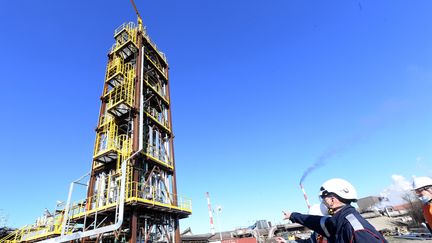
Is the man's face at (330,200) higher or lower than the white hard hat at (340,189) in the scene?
lower

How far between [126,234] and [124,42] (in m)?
19.7

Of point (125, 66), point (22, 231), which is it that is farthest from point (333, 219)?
point (22, 231)

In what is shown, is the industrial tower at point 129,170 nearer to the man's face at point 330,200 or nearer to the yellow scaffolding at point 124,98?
the yellow scaffolding at point 124,98

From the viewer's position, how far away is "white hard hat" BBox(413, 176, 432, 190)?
16.2ft

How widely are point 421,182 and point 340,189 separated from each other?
11.1 ft

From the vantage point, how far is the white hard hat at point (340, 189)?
122 inches

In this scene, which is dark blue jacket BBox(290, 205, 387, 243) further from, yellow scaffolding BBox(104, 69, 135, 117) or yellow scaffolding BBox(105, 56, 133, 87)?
yellow scaffolding BBox(105, 56, 133, 87)

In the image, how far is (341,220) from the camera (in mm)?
2785

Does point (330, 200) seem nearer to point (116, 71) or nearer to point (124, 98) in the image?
point (124, 98)

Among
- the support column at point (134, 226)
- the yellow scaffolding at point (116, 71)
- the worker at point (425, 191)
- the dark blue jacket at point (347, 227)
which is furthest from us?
the yellow scaffolding at point (116, 71)

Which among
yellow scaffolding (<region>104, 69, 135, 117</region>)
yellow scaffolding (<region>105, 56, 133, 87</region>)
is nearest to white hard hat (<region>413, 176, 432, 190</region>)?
yellow scaffolding (<region>104, 69, 135, 117</region>)

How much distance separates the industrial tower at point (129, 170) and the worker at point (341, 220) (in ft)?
40.1

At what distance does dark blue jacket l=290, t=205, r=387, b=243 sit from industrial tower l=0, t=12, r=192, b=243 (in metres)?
12.2

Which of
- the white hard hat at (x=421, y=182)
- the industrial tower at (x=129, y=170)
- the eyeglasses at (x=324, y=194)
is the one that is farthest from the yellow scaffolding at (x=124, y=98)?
the white hard hat at (x=421, y=182)
